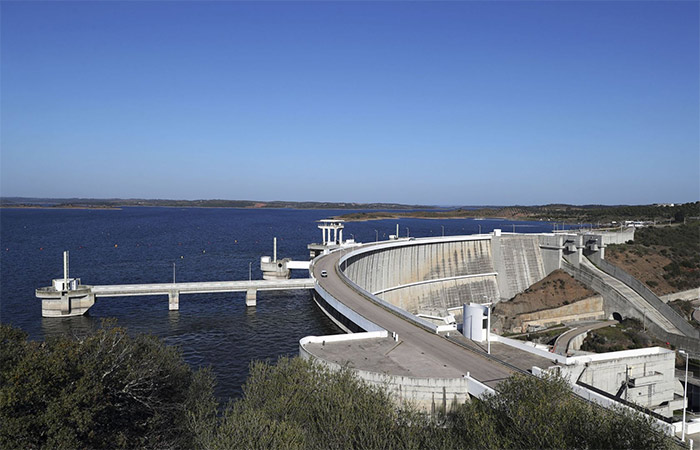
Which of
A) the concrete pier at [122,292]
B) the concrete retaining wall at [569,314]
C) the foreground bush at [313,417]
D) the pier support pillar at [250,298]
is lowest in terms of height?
the concrete retaining wall at [569,314]

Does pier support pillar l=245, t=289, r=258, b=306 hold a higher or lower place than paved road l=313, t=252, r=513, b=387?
lower

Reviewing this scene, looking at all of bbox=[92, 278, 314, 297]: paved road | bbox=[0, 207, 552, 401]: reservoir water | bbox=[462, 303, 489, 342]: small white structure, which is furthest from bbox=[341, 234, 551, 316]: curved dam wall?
bbox=[462, 303, 489, 342]: small white structure

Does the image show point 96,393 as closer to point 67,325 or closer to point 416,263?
point 67,325

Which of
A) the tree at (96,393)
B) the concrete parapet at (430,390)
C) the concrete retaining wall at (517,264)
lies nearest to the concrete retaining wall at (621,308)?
the concrete retaining wall at (517,264)

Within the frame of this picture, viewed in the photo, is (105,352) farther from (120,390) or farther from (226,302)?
(226,302)

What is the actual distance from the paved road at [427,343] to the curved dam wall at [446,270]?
13783 mm

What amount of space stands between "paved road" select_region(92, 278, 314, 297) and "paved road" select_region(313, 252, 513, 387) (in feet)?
25.0

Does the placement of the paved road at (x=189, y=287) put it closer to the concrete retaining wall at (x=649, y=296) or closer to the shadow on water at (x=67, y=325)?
the shadow on water at (x=67, y=325)

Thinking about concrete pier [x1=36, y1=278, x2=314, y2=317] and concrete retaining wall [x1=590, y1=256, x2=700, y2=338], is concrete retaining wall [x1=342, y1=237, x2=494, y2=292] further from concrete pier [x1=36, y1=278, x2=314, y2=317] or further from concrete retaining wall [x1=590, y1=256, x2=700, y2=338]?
concrete retaining wall [x1=590, y1=256, x2=700, y2=338]

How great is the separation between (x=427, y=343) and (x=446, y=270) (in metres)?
38.8

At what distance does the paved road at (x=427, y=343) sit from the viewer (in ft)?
80.3

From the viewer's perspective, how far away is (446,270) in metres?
67.4

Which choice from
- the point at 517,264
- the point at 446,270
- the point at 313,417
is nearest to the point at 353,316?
the point at 313,417

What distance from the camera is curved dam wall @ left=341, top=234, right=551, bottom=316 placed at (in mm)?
61125
